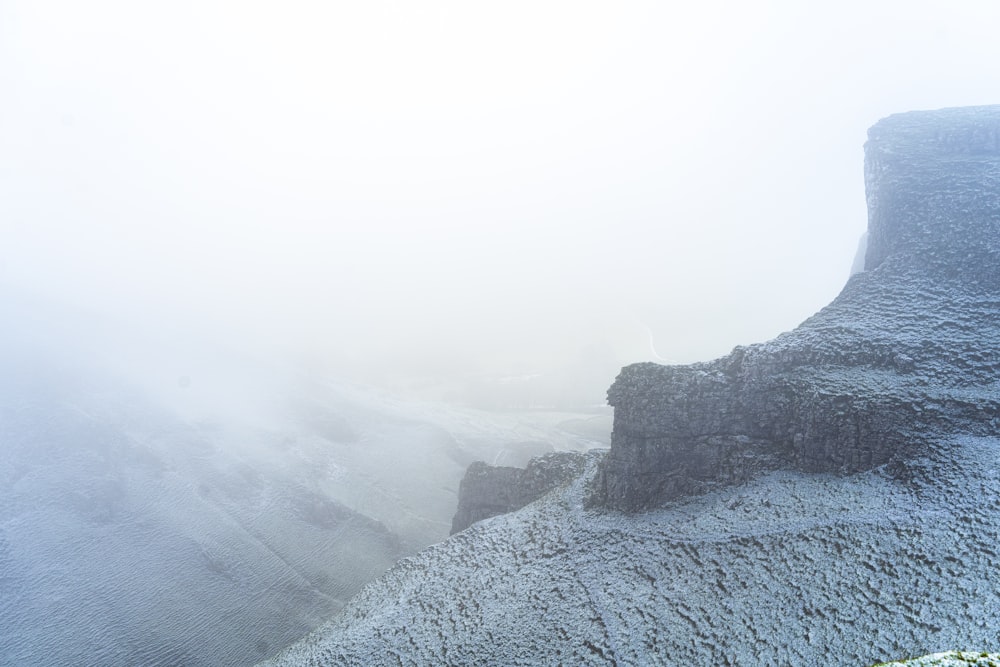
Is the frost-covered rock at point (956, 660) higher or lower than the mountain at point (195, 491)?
higher

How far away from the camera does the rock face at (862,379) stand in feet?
75.0

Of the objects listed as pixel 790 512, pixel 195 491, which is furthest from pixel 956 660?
pixel 195 491

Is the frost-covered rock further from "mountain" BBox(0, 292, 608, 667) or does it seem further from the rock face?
"mountain" BBox(0, 292, 608, 667)

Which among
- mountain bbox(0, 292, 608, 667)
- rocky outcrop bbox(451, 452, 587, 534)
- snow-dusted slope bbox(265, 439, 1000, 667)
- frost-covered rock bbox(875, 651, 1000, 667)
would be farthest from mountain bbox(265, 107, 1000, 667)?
mountain bbox(0, 292, 608, 667)

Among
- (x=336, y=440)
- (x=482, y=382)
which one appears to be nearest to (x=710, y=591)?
(x=336, y=440)

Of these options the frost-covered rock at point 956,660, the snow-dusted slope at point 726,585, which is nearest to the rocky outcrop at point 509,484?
the snow-dusted slope at point 726,585

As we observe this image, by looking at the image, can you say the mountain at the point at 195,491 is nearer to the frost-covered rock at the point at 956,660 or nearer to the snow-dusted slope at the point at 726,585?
the snow-dusted slope at the point at 726,585

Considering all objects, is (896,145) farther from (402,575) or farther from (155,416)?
(155,416)

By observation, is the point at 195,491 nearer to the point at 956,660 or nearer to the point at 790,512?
the point at 790,512

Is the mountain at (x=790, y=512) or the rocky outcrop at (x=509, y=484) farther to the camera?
the rocky outcrop at (x=509, y=484)

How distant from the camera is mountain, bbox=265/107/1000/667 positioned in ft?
58.4

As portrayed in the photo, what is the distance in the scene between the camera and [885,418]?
74.7 ft

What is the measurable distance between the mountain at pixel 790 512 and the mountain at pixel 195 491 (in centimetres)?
1794

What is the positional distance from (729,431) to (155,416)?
7081 cm
